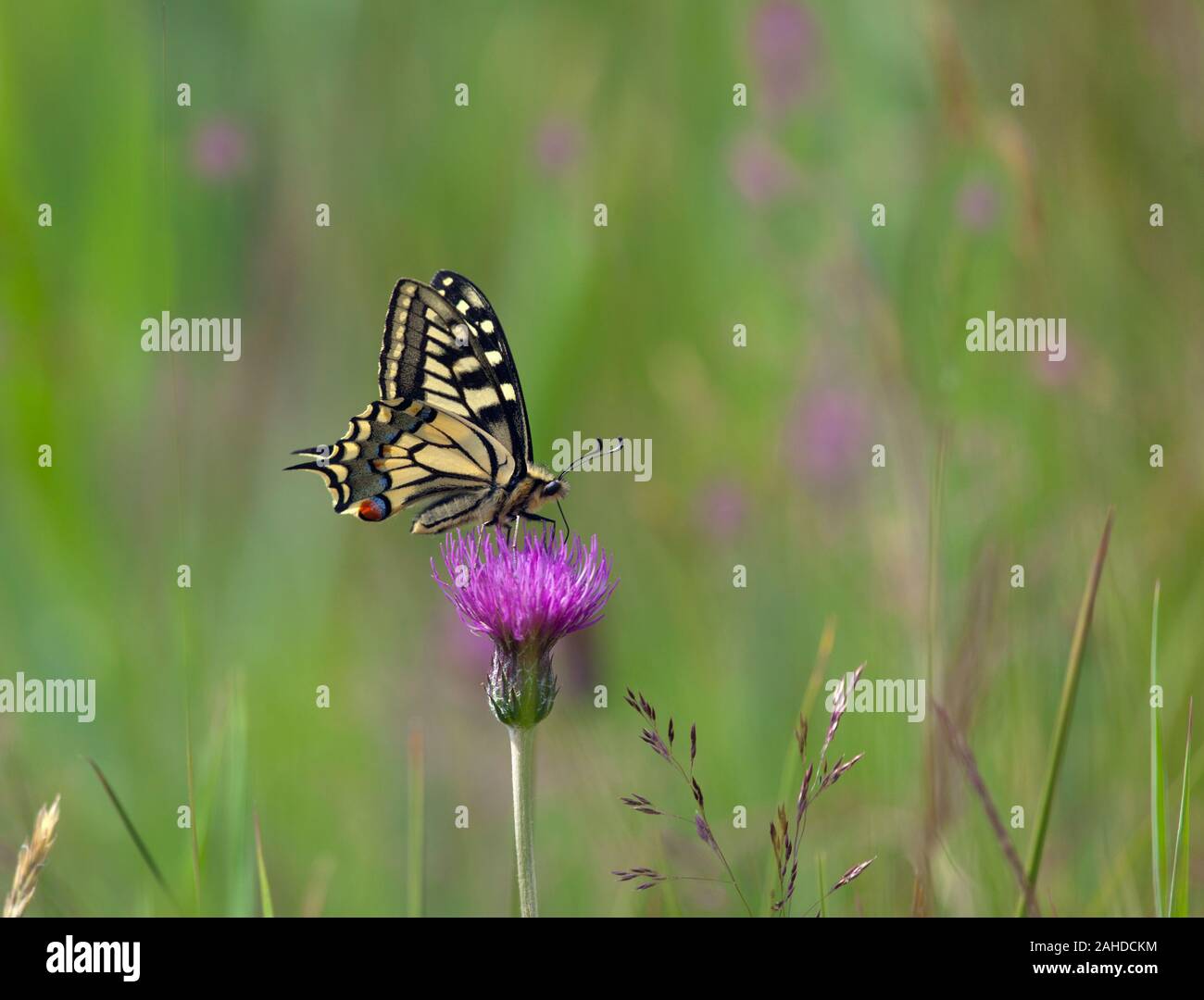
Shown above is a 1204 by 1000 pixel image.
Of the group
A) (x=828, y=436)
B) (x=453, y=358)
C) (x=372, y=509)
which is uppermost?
(x=828, y=436)

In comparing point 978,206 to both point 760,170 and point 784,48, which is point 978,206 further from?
point 784,48

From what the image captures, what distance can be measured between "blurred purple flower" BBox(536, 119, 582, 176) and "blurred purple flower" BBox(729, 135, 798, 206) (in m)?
0.67

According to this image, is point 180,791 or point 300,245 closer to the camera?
point 180,791

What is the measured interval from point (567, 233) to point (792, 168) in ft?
3.04

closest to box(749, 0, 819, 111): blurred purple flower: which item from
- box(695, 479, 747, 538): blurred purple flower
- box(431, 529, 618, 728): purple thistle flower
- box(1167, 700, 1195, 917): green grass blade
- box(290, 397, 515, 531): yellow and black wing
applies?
box(695, 479, 747, 538): blurred purple flower

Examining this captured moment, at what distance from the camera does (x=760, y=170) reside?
4.83 metres

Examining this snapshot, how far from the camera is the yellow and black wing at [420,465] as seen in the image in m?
2.98

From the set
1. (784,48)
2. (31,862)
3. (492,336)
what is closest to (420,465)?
(492,336)

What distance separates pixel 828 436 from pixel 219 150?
2.69 metres

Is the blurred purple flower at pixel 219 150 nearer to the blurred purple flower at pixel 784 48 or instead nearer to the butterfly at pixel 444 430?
the butterfly at pixel 444 430

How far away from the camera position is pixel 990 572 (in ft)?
8.82

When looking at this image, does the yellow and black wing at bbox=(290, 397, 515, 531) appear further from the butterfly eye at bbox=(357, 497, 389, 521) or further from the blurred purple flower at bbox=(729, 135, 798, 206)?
the blurred purple flower at bbox=(729, 135, 798, 206)
